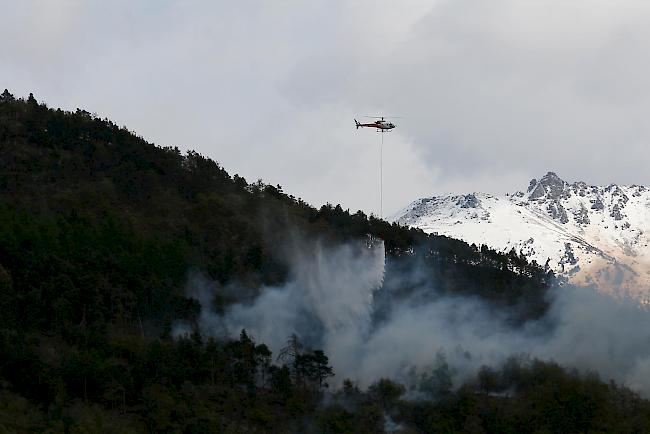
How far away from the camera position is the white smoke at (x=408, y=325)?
113 metres

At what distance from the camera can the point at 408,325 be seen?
122000 mm

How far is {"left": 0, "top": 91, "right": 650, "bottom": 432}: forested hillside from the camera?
94.9m

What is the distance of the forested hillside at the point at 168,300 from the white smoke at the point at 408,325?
2211 mm

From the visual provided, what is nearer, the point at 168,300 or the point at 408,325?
the point at 168,300

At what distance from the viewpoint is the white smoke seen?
112875 millimetres

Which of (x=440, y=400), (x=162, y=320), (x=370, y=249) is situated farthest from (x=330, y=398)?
(x=370, y=249)

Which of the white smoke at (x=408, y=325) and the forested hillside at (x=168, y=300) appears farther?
the white smoke at (x=408, y=325)

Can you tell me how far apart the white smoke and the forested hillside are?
7.25 feet

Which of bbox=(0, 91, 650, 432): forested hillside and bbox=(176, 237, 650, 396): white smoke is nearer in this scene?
bbox=(0, 91, 650, 432): forested hillside

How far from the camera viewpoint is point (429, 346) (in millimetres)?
115625

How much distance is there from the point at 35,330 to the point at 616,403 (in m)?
47.1

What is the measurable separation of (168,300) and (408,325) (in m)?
23.9

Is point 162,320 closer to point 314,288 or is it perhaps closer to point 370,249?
point 314,288

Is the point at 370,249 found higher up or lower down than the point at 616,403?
higher up
